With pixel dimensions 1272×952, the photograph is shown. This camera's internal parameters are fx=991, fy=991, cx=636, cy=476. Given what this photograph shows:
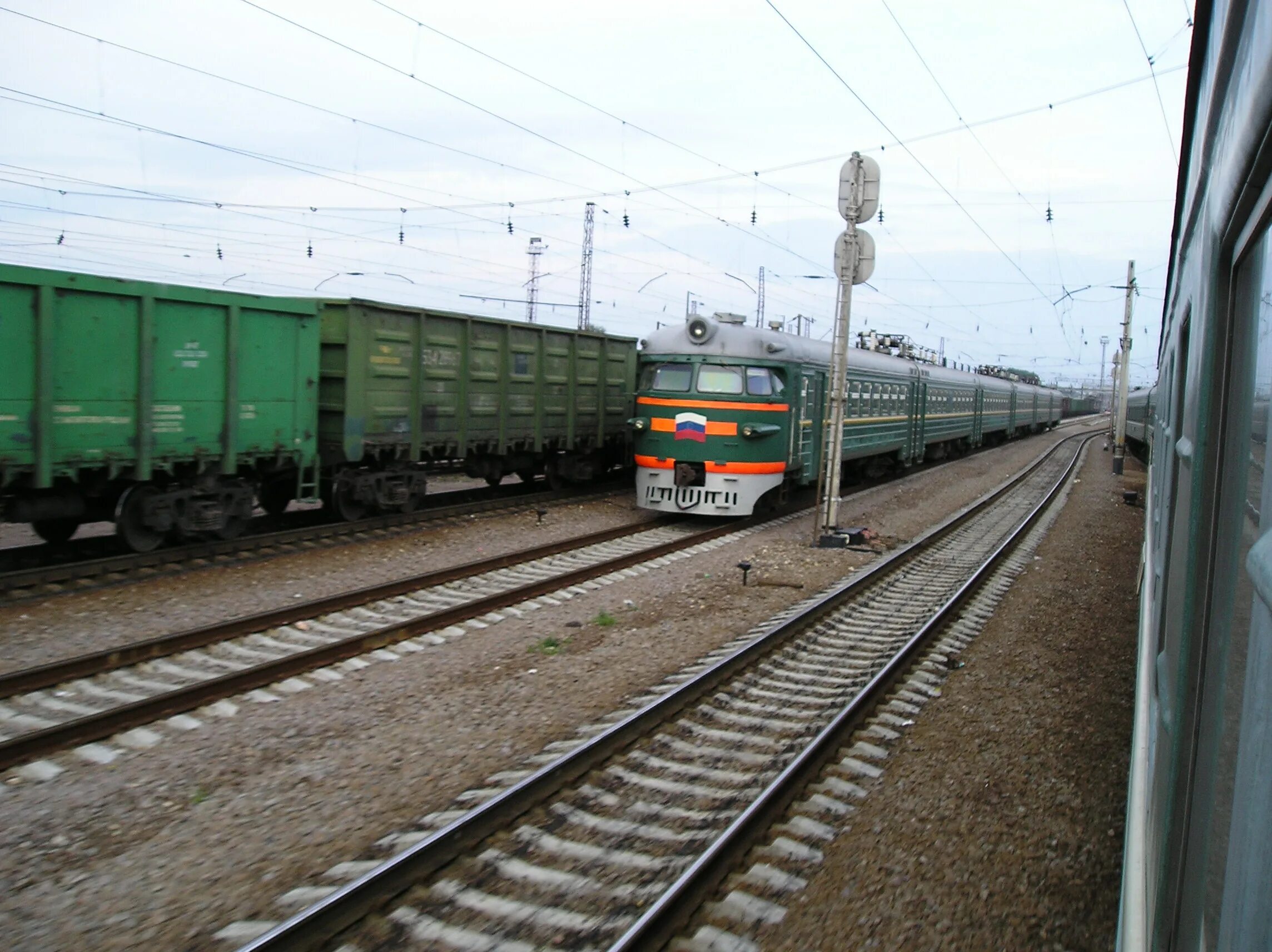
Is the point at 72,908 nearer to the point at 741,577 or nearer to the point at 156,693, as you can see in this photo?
the point at 156,693

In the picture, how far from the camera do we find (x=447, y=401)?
1380cm

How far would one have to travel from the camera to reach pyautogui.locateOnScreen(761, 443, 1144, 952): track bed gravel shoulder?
3.99 meters

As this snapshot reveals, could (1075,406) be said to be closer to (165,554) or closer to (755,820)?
(165,554)

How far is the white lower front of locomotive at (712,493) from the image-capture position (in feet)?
45.9

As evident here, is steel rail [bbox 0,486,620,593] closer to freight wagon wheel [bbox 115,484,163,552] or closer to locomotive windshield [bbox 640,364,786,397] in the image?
freight wagon wheel [bbox 115,484,163,552]

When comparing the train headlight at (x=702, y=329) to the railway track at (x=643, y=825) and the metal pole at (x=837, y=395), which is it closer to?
the metal pole at (x=837, y=395)

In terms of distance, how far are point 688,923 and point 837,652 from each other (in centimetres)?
417

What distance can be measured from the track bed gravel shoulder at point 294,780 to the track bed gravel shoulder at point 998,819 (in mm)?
1907

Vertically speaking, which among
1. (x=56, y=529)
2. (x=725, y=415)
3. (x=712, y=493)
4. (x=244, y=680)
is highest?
(x=725, y=415)

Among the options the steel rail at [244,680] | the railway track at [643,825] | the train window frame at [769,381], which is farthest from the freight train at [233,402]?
the railway track at [643,825]

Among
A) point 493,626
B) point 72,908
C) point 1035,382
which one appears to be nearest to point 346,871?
point 72,908

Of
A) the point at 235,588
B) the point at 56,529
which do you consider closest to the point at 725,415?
the point at 235,588

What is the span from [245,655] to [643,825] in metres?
3.85

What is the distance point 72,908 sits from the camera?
12.8 ft
